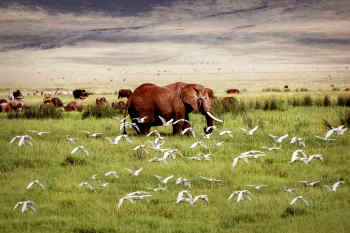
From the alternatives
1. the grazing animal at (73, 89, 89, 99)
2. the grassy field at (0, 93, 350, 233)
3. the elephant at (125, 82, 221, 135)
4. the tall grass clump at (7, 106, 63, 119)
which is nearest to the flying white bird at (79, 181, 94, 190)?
the grassy field at (0, 93, 350, 233)

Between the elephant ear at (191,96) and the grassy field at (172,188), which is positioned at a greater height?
the elephant ear at (191,96)

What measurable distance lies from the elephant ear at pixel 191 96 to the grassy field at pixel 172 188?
2.97 feet

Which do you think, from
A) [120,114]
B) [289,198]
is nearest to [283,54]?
[120,114]

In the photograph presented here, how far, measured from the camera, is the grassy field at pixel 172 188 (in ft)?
19.7

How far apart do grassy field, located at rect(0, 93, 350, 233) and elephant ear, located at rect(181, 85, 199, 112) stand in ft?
2.97

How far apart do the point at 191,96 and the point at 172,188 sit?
17.6 ft

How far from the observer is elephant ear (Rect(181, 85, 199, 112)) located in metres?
12.7

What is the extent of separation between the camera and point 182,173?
859cm

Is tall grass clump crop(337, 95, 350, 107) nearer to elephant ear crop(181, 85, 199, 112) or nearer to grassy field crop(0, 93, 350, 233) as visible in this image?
grassy field crop(0, 93, 350, 233)

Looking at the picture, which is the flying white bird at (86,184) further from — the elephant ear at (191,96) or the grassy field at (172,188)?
the elephant ear at (191,96)

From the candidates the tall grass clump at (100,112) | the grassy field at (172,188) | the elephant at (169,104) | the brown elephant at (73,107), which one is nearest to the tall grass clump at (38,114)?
the tall grass clump at (100,112)

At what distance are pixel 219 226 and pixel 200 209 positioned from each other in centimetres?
65

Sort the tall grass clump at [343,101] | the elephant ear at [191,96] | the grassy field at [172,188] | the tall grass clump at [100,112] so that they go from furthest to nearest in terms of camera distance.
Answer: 1. the tall grass clump at [343,101]
2. the tall grass clump at [100,112]
3. the elephant ear at [191,96]
4. the grassy field at [172,188]

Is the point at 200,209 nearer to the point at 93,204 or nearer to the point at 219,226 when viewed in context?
the point at 219,226
